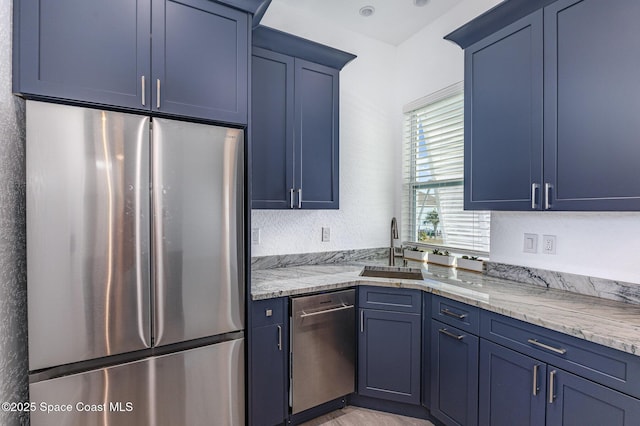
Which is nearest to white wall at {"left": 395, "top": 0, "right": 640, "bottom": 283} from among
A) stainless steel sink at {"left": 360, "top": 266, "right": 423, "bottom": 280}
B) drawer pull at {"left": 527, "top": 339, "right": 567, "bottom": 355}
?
stainless steel sink at {"left": 360, "top": 266, "right": 423, "bottom": 280}

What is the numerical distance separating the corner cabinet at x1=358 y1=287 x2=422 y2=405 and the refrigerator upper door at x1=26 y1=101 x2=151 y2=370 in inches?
53.0

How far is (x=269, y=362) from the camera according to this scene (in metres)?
1.90

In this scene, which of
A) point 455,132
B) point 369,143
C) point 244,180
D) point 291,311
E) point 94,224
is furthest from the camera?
point 369,143

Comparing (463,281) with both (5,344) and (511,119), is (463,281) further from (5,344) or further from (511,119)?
(5,344)

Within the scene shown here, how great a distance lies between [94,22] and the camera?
4.69 feet

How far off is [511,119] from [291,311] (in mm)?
1732

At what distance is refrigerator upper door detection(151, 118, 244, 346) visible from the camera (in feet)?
5.14

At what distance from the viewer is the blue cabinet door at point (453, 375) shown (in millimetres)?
1753

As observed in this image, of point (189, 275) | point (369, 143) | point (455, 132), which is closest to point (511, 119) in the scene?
point (455, 132)

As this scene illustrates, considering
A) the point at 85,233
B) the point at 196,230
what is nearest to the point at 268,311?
the point at 196,230

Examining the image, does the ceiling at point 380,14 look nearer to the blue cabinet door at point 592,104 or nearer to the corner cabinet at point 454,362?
the blue cabinet door at point 592,104

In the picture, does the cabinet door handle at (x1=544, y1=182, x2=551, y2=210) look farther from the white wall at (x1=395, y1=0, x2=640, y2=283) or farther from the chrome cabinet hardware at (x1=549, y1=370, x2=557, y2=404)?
the chrome cabinet hardware at (x1=549, y1=370, x2=557, y2=404)

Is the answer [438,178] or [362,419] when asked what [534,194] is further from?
[362,419]

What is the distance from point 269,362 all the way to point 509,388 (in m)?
1.28
